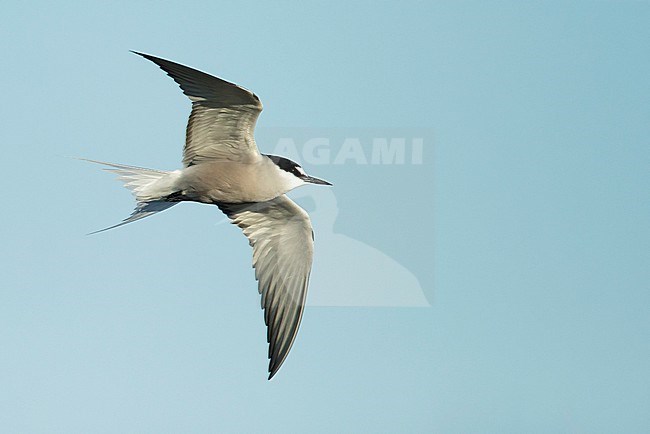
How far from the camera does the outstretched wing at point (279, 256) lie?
234 inches

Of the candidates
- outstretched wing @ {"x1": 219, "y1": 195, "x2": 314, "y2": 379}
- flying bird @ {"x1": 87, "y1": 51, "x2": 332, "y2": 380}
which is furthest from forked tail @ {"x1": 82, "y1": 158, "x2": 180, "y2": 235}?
outstretched wing @ {"x1": 219, "y1": 195, "x2": 314, "y2": 379}

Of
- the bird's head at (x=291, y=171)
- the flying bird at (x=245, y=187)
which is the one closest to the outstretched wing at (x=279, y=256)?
the flying bird at (x=245, y=187)

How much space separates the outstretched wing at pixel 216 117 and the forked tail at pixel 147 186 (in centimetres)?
17

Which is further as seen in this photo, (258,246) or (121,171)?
(258,246)

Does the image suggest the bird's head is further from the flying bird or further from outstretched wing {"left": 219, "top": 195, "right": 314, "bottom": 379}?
outstretched wing {"left": 219, "top": 195, "right": 314, "bottom": 379}

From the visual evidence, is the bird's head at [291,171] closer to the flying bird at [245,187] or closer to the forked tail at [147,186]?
the flying bird at [245,187]

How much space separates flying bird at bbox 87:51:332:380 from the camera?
5.19 meters

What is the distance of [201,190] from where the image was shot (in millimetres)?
5477

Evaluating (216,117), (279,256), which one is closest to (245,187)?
(216,117)

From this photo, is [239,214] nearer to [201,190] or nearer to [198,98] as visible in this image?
[201,190]

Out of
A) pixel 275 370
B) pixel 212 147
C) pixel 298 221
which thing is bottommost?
pixel 275 370

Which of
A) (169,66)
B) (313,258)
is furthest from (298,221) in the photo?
(169,66)

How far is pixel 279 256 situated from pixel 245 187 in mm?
817

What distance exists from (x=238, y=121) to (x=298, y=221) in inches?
39.5
